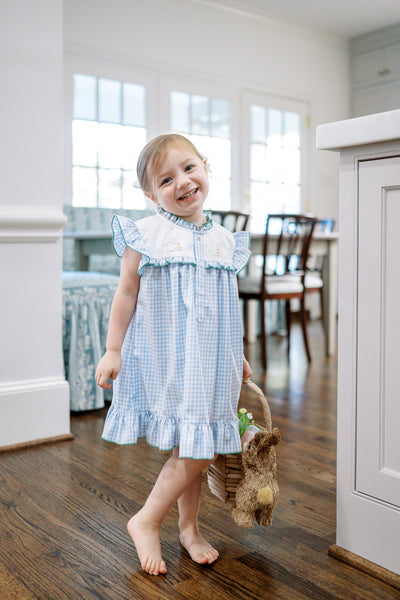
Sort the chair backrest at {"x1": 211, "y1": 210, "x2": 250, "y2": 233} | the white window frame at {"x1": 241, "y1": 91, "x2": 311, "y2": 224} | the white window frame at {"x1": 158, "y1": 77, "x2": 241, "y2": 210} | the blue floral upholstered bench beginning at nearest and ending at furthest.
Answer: the blue floral upholstered bench < the chair backrest at {"x1": 211, "y1": 210, "x2": 250, "y2": 233} < the white window frame at {"x1": 158, "y1": 77, "x2": 241, "y2": 210} < the white window frame at {"x1": 241, "y1": 91, "x2": 311, "y2": 224}

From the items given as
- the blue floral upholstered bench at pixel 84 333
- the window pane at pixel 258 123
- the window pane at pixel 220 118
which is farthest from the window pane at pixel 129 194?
the blue floral upholstered bench at pixel 84 333

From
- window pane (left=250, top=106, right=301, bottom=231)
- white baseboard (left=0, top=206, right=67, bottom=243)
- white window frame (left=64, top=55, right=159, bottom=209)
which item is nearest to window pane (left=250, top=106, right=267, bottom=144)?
window pane (left=250, top=106, right=301, bottom=231)

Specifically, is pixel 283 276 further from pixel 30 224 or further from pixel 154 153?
pixel 154 153

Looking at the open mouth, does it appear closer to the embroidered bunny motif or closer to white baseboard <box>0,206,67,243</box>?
the embroidered bunny motif

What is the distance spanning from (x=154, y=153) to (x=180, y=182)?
9cm

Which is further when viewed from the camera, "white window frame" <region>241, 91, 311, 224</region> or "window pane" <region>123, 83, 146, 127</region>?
"white window frame" <region>241, 91, 311, 224</region>

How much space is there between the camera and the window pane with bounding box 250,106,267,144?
5.74 meters

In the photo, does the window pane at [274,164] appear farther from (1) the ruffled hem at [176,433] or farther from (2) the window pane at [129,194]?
(1) the ruffled hem at [176,433]

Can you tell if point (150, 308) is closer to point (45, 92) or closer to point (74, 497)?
point (74, 497)

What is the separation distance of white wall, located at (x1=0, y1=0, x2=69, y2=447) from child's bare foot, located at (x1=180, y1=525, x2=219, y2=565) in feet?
2.95

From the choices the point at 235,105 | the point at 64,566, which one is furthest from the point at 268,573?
the point at 235,105

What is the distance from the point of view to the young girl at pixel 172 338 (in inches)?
46.8

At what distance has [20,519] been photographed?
144 centimetres

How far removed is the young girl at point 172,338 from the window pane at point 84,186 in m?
3.53
